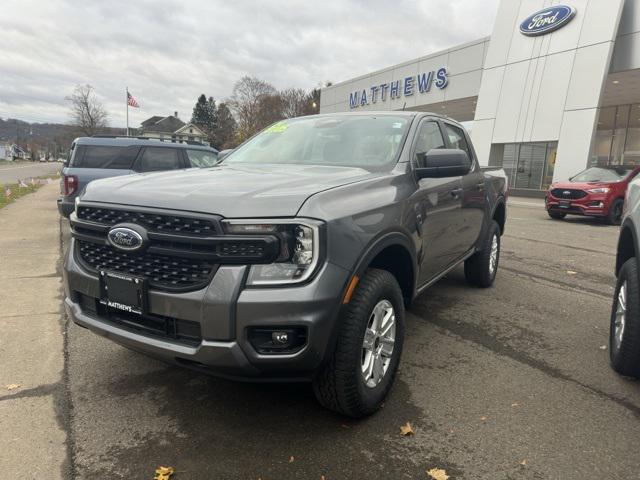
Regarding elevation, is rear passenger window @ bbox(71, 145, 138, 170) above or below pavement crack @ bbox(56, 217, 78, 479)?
above

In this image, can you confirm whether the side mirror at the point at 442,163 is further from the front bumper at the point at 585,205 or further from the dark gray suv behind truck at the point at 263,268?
the front bumper at the point at 585,205

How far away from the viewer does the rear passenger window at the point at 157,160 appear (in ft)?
28.9

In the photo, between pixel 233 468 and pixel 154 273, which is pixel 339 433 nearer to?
pixel 233 468

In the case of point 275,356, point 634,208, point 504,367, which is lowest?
point 504,367

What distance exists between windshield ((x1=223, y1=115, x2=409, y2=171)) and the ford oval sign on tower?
63.6 ft

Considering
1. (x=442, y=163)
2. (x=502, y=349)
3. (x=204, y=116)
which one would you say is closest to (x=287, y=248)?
(x=442, y=163)

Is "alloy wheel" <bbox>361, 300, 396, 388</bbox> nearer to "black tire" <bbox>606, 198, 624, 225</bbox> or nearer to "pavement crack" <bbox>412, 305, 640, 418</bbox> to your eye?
"pavement crack" <bbox>412, 305, 640, 418</bbox>

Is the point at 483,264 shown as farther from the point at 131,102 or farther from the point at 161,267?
the point at 131,102

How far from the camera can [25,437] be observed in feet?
8.20

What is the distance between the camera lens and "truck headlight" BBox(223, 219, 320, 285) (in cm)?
215

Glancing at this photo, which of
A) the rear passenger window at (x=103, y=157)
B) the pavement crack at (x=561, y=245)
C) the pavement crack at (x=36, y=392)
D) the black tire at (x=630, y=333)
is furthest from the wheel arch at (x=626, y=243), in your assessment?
the rear passenger window at (x=103, y=157)

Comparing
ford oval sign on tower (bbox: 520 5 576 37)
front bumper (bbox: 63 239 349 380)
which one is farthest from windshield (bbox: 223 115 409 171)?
ford oval sign on tower (bbox: 520 5 576 37)

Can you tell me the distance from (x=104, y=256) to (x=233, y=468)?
1306mm

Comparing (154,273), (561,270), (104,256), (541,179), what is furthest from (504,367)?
(541,179)
